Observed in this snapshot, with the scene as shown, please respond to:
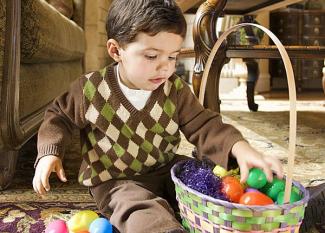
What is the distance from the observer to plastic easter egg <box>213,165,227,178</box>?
0.77m

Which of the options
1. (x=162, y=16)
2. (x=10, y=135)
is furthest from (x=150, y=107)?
(x=10, y=135)

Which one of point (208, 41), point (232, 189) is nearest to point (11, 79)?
point (232, 189)

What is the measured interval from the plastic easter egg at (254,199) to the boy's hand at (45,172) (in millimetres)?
289

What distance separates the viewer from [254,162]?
0.69 metres

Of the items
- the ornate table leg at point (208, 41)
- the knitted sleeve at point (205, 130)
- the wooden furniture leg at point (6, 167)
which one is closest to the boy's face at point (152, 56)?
the knitted sleeve at point (205, 130)

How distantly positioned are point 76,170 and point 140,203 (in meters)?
0.46

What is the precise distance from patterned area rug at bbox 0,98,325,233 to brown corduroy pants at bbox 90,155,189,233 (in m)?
0.08

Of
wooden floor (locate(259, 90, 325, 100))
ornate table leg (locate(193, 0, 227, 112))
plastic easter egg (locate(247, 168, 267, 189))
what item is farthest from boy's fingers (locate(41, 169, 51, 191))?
wooden floor (locate(259, 90, 325, 100))

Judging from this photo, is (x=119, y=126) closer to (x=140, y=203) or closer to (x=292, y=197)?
(x=140, y=203)

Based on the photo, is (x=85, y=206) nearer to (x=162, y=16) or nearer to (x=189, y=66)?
(x=162, y=16)

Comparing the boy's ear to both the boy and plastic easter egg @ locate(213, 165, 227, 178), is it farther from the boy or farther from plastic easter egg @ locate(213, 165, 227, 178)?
plastic easter egg @ locate(213, 165, 227, 178)

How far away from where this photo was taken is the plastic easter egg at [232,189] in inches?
27.1

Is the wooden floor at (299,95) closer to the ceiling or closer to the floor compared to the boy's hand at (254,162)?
closer to the floor

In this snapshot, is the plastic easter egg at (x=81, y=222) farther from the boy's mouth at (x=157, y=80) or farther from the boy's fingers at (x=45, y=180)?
the boy's mouth at (x=157, y=80)
